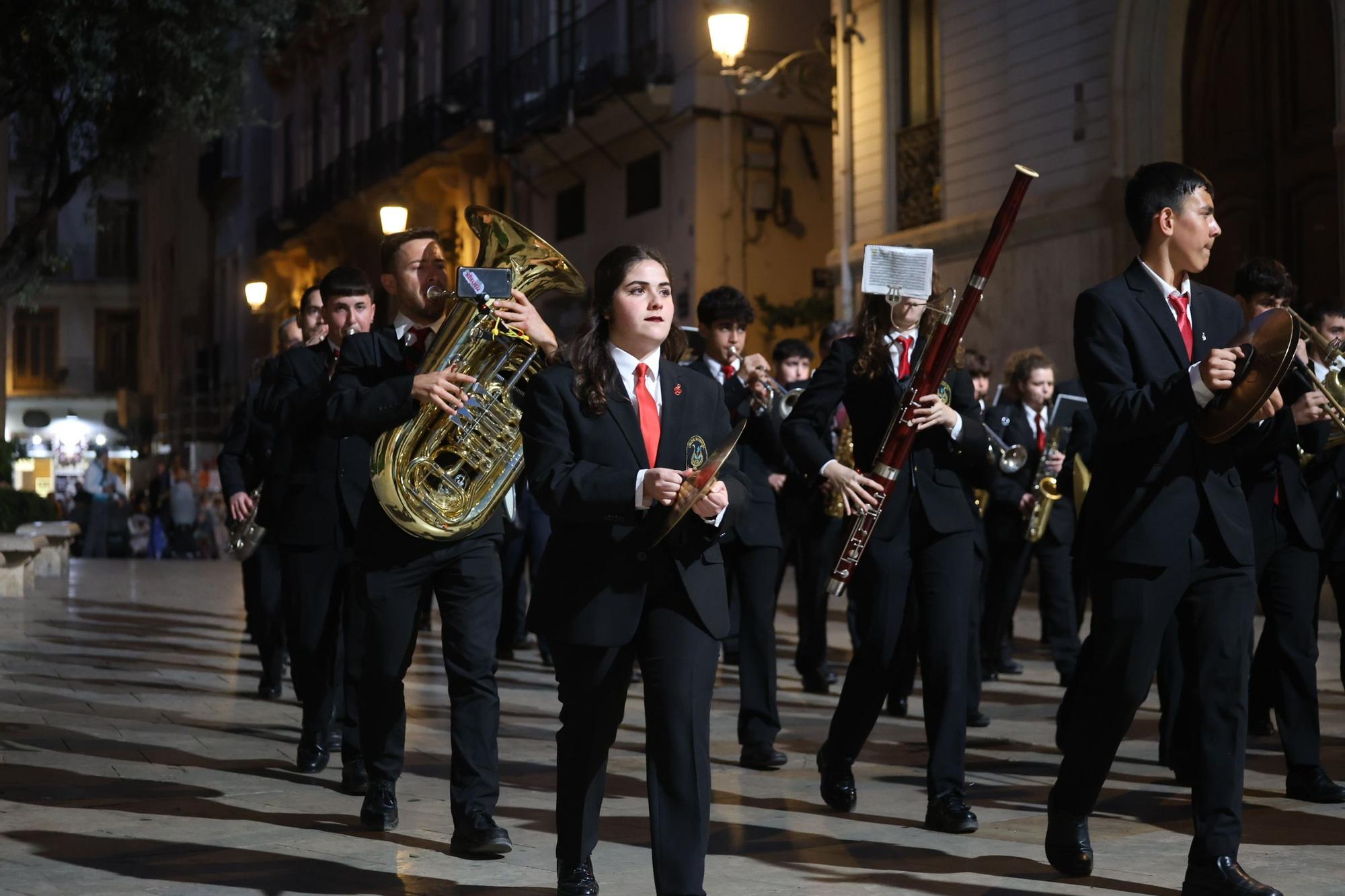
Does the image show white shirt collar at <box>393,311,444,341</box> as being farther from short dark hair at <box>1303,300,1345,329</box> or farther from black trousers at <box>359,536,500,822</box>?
short dark hair at <box>1303,300,1345,329</box>

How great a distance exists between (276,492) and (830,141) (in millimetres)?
19001

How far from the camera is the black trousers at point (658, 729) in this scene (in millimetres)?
4883

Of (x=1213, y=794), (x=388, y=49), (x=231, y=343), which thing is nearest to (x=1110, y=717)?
(x=1213, y=794)

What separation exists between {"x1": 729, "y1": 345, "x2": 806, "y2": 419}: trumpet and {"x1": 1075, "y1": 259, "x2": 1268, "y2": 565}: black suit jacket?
2.79m

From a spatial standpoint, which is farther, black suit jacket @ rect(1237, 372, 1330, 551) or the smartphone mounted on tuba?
black suit jacket @ rect(1237, 372, 1330, 551)

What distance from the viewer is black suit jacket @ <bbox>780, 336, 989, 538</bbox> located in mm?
6801

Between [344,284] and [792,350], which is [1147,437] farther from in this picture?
[792,350]

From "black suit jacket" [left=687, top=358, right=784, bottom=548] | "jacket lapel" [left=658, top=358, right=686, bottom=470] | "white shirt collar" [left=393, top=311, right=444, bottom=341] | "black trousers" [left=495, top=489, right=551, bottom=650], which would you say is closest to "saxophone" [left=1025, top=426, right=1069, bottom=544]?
"black suit jacket" [left=687, top=358, right=784, bottom=548]

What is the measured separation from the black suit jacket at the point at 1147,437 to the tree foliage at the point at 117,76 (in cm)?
1178

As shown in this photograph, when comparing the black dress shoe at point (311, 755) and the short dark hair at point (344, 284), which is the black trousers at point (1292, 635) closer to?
the short dark hair at point (344, 284)

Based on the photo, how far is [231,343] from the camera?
5119 centimetres

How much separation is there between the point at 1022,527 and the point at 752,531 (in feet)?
11.5

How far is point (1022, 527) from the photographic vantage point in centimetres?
1160

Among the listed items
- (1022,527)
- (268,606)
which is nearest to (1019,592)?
(1022,527)
